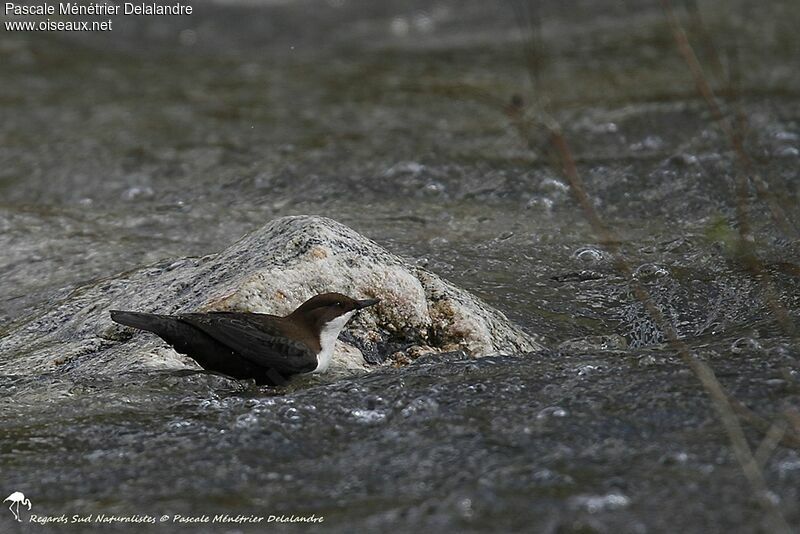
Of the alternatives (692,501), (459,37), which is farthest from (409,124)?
(692,501)

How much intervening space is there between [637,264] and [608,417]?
7.15 feet

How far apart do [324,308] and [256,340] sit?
0.29 meters

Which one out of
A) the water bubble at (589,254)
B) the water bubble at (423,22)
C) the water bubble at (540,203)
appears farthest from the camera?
the water bubble at (423,22)

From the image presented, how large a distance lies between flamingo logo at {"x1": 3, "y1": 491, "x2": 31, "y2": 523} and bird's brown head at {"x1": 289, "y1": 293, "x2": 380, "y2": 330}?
129 cm

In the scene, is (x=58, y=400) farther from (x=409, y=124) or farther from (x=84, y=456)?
(x=409, y=124)

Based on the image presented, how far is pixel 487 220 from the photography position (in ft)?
22.8

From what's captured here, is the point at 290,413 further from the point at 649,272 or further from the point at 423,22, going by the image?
the point at 423,22

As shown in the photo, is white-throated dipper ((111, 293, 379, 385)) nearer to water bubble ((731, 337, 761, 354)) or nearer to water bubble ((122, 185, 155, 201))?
water bubble ((731, 337, 761, 354))

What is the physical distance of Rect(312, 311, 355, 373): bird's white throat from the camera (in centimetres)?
448

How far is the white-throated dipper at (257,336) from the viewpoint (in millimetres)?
4430

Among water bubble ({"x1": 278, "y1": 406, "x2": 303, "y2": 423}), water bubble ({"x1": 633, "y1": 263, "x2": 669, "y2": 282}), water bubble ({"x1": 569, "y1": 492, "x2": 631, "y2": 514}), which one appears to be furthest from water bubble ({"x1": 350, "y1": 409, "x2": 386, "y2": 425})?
water bubble ({"x1": 633, "y1": 263, "x2": 669, "y2": 282})

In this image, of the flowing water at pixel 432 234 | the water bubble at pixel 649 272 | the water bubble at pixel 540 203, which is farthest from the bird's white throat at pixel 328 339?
the water bubble at pixel 540 203

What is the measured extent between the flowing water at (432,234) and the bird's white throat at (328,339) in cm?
20

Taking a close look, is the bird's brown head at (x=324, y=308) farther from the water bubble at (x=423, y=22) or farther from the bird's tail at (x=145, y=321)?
the water bubble at (x=423, y=22)
